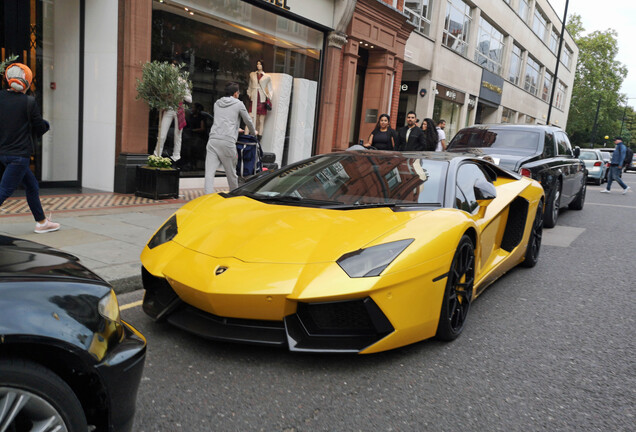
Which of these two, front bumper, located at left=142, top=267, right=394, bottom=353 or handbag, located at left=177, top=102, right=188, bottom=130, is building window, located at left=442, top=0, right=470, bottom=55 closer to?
handbag, located at left=177, top=102, right=188, bottom=130

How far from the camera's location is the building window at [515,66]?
1345 inches

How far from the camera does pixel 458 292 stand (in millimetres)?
3555

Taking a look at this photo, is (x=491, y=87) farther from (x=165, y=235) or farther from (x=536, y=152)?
(x=165, y=235)

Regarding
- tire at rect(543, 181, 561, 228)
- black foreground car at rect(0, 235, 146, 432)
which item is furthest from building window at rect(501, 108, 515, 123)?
black foreground car at rect(0, 235, 146, 432)

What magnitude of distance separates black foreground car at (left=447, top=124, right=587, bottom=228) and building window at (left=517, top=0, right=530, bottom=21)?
27.7 meters

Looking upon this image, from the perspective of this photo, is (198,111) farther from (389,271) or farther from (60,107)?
(389,271)

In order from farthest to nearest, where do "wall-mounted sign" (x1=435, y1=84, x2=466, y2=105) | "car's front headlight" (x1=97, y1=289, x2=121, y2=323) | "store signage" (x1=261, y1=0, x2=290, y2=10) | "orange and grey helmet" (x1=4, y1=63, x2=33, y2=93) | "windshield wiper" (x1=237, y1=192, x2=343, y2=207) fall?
1. "wall-mounted sign" (x1=435, y1=84, x2=466, y2=105)
2. "store signage" (x1=261, y1=0, x2=290, y2=10)
3. "orange and grey helmet" (x1=4, y1=63, x2=33, y2=93)
4. "windshield wiper" (x1=237, y1=192, x2=343, y2=207)
5. "car's front headlight" (x1=97, y1=289, x2=121, y2=323)

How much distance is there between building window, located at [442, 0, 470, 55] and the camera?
22.2 m

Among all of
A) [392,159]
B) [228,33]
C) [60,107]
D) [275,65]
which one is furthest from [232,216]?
[275,65]

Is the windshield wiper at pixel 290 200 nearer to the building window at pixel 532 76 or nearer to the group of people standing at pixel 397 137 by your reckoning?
the group of people standing at pixel 397 137

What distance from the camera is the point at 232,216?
11.7 ft

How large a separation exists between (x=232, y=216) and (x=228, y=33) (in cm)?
865

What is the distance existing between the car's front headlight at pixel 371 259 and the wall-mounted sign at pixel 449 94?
790 inches

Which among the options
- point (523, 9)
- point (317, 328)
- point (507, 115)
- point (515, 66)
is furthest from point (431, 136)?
point (523, 9)
